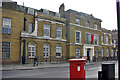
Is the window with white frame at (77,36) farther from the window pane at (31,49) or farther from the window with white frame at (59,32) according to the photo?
the window pane at (31,49)

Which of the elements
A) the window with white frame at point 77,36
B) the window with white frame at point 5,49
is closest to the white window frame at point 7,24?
the window with white frame at point 5,49

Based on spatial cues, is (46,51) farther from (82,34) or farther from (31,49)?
(82,34)

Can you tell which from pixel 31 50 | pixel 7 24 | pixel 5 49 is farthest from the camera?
pixel 31 50

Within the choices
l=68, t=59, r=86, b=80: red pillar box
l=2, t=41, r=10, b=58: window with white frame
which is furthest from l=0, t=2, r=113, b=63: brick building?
l=68, t=59, r=86, b=80: red pillar box

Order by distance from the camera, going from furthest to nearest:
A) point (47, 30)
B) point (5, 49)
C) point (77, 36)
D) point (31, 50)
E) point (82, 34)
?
point (82, 34) → point (77, 36) → point (47, 30) → point (31, 50) → point (5, 49)

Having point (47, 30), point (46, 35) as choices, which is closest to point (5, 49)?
point (46, 35)

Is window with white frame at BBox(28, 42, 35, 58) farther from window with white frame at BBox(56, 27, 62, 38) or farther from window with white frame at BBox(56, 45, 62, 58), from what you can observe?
window with white frame at BBox(56, 27, 62, 38)

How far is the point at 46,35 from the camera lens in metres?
27.7

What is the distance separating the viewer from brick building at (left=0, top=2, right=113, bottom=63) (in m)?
22.9

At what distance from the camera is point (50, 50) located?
27609 mm

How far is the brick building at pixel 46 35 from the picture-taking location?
22938 mm

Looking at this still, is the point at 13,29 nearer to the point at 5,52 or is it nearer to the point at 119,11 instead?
the point at 5,52

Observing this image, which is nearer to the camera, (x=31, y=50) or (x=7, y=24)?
(x=7, y=24)

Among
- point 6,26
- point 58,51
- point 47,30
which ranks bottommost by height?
point 58,51
